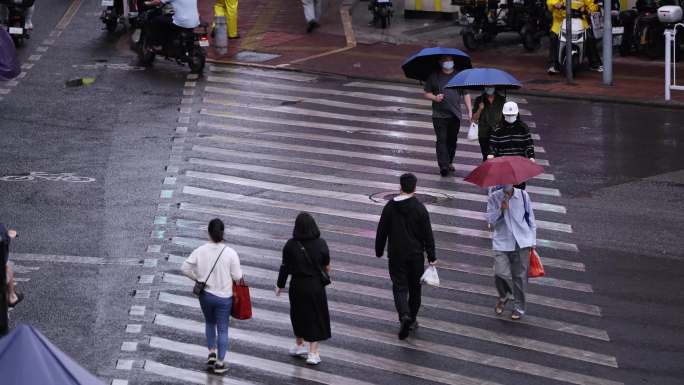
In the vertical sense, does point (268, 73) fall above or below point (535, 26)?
below

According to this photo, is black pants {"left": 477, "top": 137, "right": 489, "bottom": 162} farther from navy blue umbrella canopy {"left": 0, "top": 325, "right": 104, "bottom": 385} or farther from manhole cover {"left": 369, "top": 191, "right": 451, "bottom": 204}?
navy blue umbrella canopy {"left": 0, "top": 325, "right": 104, "bottom": 385}

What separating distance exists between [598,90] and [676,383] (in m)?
14.3

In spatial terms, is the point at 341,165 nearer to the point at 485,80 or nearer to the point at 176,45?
the point at 485,80

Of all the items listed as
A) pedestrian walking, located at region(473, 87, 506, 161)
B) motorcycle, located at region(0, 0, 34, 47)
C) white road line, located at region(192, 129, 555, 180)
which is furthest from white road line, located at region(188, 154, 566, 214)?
motorcycle, located at region(0, 0, 34, 47)

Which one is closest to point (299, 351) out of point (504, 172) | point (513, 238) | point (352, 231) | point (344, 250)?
point (513, 238)

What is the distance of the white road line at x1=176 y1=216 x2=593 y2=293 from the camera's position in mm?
15383

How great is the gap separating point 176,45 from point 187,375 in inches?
630

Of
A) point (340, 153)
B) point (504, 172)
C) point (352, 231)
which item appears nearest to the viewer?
point (504, 172)

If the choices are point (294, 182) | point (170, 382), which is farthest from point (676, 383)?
point (294, 182)

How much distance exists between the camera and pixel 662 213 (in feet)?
59.2

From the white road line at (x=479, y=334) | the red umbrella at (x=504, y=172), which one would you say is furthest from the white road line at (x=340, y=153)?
the white road line at (x=479, y=334)

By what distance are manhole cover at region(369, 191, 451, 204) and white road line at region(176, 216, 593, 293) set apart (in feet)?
5.10

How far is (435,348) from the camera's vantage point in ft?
44.3

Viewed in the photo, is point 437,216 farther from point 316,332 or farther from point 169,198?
point 316,332
